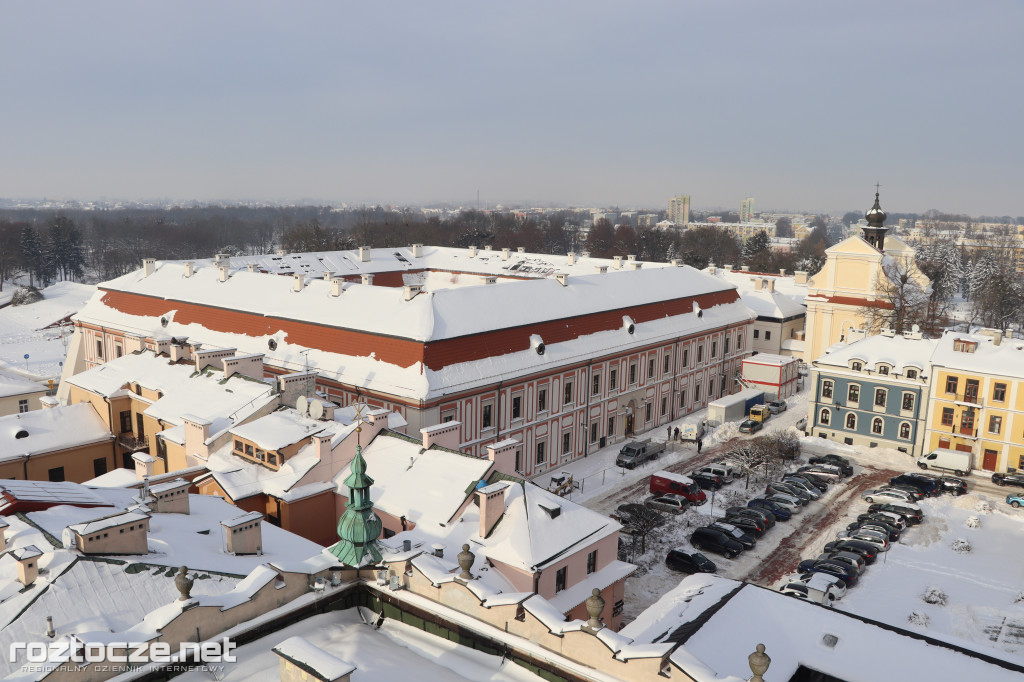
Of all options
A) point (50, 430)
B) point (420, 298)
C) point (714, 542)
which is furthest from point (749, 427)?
point (50, 430)

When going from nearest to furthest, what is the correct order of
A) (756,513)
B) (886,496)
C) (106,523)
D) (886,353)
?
1. (106,523)
2. (756,513)
3. (886,496)
4. (886,353)

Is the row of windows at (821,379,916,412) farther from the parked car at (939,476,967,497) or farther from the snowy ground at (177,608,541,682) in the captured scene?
the snowy ground at (177,608,541,682)

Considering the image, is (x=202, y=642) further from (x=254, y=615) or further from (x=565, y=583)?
(x=565, y=583)

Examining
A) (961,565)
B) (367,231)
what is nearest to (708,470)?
(961,565)

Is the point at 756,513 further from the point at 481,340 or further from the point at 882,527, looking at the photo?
the point at 481,340

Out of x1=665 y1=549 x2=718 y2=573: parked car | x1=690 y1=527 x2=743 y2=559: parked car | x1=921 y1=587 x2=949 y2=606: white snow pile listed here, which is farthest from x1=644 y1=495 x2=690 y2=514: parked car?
x1=921 y1=587 x2=949 y2=606: white snow pile

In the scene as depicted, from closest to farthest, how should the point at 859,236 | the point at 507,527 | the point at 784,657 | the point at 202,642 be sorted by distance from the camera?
the point at 202,642, the point at 784,657, the point at 507,527, the point at 859,236

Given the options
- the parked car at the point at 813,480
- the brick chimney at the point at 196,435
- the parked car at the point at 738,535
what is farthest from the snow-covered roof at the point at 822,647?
the parked car at the point at 813,480
